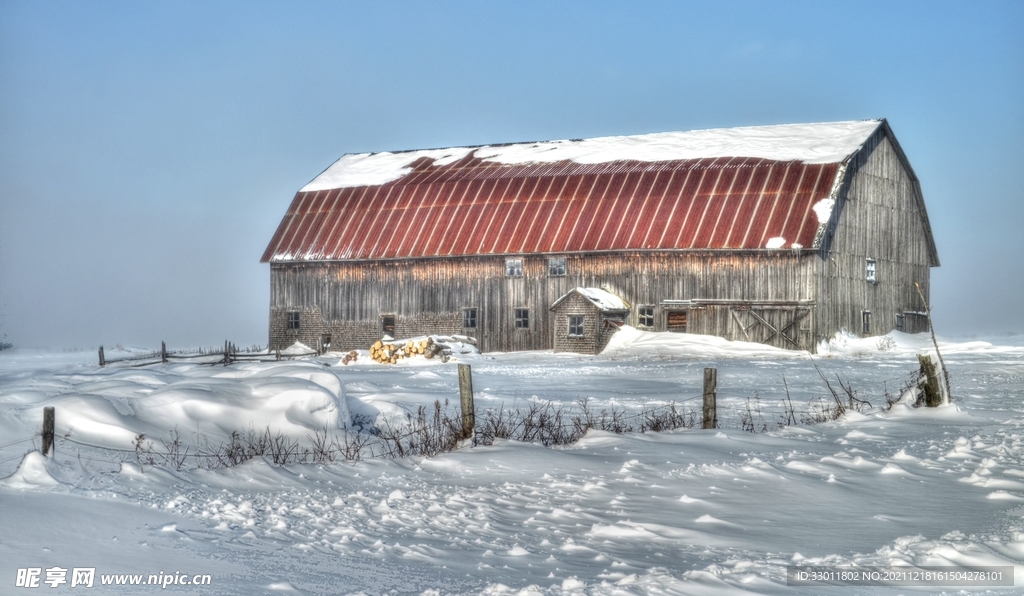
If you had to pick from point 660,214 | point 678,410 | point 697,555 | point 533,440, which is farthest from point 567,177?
point 697,555

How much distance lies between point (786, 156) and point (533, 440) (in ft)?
81.1

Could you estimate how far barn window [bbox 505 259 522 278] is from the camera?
36156 mm

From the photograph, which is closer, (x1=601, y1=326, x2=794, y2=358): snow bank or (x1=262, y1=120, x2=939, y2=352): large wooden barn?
(x1=601, y1=326, x2=794, y2=358): snow bank

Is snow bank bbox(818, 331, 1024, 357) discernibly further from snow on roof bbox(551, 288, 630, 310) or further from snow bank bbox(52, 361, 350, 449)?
snow bank bbox(52, 361, 350, 449)

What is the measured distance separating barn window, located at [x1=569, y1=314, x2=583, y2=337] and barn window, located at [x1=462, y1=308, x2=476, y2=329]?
160 inches

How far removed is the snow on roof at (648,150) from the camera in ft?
116

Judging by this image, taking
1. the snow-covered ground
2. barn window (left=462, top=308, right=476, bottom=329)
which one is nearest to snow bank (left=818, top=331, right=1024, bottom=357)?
barn window (left=462, top=308, right=476, bottom=329)

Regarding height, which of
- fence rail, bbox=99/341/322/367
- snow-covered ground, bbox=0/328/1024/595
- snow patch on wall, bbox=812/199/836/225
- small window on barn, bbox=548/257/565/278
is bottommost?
snow-covered ground, bbox=0/328/1024/595

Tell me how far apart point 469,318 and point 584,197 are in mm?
6172

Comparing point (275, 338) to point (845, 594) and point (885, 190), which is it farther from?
point (845, 594)

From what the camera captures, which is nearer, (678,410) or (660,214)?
(678,410)

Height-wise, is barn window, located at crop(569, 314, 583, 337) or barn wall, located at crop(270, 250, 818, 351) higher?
barn wall, located at crop(270, 250, 818, 351)

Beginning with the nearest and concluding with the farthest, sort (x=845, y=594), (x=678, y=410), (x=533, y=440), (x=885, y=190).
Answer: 1. (x=845, y=594)
2. (x=533, y=440)
3. (x=678, y=410)
4. (x=885, y=190)

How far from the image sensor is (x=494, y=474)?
10359mm
